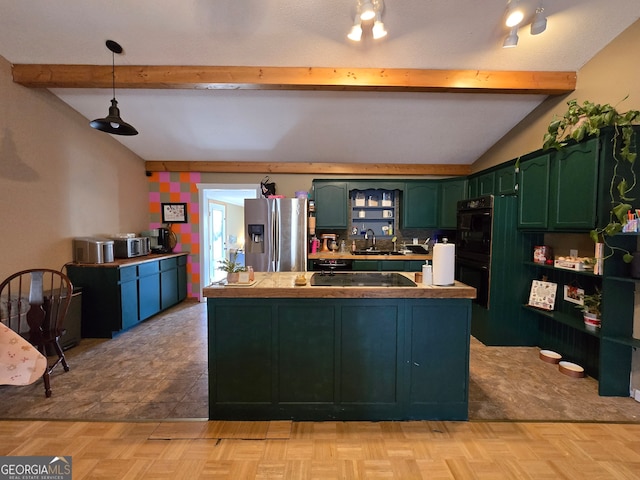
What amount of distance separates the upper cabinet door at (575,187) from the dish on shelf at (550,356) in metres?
1.29

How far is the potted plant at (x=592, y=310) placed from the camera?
7.87ft

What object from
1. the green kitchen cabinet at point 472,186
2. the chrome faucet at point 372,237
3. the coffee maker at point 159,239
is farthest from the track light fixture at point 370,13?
the coffee maker at point 159,239

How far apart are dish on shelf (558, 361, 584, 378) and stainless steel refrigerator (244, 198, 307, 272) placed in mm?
3108

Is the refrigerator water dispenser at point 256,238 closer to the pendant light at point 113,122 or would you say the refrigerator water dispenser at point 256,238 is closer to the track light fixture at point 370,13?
the pendant light at point 113,122

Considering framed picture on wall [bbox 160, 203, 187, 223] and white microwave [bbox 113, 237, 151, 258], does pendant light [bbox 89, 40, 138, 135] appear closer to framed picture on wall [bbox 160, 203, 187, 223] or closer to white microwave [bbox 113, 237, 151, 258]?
white microwave [bbox 113, 237, 151, 258]

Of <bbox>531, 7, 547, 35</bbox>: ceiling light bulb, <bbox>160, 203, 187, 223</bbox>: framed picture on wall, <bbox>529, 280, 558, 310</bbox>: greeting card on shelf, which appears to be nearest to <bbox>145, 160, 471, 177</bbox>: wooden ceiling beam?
<bbox>160, 203, 187, 223</bbox>: framed picture on wall

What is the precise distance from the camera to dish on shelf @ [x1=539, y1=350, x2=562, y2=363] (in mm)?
2761

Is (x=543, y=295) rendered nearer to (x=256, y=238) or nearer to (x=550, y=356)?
(x=550, y=356)

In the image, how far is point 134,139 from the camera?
407cm

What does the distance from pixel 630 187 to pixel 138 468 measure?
152 inches

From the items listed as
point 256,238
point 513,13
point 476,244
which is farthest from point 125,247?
point 513,13

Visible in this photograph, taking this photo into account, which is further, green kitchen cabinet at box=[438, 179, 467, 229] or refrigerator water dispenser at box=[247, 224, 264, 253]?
green kitchen cabinet at box=[438, 179, 467, 229]

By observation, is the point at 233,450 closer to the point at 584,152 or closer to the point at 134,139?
the point at 584,152

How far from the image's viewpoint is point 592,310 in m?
2.45
